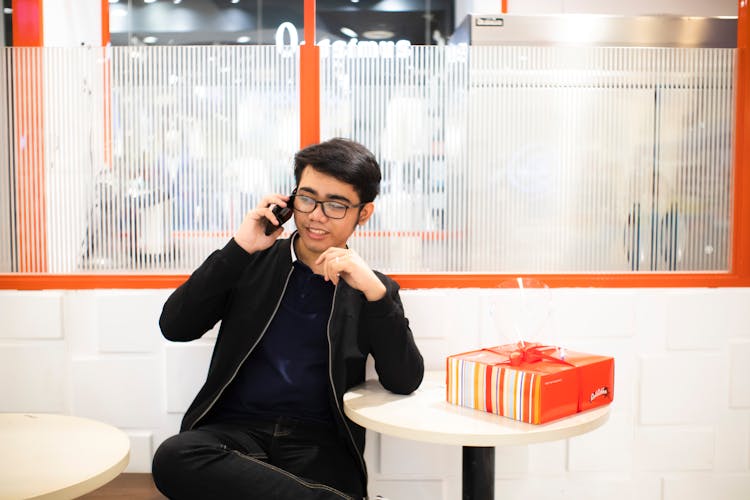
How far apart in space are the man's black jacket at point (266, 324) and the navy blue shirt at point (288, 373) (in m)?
0.05

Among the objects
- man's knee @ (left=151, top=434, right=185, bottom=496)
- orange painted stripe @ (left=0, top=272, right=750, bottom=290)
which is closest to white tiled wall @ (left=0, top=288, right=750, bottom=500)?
orange painted stripe @ (left=0, top=272, right=750, bottom=290)

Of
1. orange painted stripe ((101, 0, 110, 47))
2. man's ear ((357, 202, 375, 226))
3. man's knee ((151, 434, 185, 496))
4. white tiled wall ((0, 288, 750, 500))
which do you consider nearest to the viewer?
man's knee ((151, 434, 185, 496))

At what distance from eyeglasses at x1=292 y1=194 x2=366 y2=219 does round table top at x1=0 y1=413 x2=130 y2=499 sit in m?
0.69

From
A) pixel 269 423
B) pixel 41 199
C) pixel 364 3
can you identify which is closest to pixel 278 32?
pixel 364 3

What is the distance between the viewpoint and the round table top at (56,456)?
1189 mm

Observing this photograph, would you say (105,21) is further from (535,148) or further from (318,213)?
(535,148)

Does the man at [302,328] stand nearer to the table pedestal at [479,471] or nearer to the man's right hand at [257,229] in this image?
the man's right hand at [257,229]

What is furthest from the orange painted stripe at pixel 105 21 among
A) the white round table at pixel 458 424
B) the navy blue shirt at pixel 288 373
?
the white round table at pixel 458 424

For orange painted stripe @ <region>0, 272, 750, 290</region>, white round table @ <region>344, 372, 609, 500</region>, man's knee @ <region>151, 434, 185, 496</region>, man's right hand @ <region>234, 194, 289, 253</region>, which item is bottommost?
man's knee @ <region>151, 434, 185, 496</region>

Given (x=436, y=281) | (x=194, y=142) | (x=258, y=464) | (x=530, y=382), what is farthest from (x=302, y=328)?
(x=194, y=142)

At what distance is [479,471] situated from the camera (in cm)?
163

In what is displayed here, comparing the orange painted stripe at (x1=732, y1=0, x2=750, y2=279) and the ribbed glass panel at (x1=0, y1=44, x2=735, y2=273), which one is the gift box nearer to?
the ribbed glass panel at (x1=0, y1=44, x2=735, y2=273)

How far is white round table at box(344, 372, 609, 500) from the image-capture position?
4.53ft

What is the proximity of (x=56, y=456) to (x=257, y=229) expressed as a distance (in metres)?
0.71
